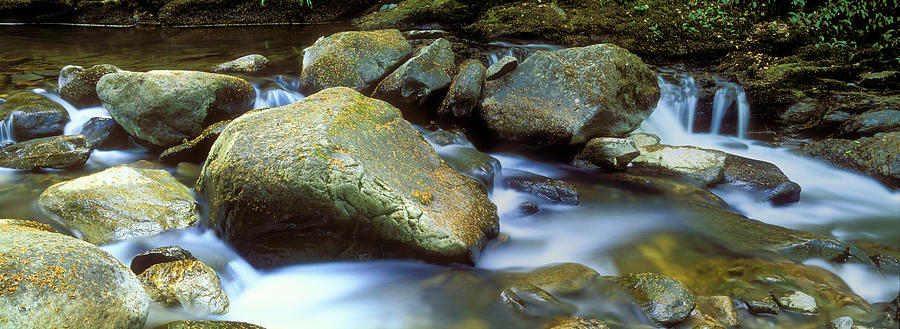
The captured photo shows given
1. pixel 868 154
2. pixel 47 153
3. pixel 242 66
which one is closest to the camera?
pixel 47 153

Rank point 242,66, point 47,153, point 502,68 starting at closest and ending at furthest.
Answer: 1. point 47,153
2. point 502,68
3. point 242,66

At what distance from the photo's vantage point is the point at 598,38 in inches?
376

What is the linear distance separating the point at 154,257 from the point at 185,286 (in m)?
0.54

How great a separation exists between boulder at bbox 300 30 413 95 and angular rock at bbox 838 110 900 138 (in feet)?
20.4

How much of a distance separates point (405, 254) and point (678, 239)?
2784 millimetres

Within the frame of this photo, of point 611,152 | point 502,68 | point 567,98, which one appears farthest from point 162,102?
point 611,152

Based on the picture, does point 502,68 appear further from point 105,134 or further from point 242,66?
point 105,134

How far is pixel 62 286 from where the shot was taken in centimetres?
289

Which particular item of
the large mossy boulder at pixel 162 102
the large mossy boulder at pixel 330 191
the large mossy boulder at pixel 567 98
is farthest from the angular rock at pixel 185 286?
the large mossy boulder at pixel 567 98

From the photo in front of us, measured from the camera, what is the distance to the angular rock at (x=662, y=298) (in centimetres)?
373

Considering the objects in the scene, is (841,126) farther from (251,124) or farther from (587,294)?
→ (251,124)

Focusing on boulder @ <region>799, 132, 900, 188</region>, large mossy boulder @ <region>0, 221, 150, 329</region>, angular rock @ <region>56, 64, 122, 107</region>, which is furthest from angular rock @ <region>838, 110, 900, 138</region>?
angular rock @ <region>56, 64, 122, 107</region>

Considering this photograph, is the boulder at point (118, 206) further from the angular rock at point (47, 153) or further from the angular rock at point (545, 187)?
the angular rock at point (545, 187)

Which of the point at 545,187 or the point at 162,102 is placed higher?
the point at 162,102
